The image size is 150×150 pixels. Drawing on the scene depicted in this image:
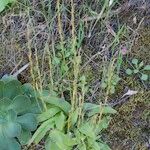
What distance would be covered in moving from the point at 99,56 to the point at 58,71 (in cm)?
22

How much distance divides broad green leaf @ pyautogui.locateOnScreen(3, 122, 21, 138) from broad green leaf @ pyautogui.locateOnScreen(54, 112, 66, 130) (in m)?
0.18

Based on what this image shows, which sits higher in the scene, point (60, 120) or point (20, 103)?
point (20, 103)

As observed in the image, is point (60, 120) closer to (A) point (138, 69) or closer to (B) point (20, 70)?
(B) point (20, 70)

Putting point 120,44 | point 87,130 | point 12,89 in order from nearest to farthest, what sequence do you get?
point 87,130 → point 12,89 → point 120,44

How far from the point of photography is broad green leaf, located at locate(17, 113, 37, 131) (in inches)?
78.0

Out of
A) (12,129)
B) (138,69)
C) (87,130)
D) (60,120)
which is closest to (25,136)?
(12,129)

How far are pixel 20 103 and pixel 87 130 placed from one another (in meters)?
0.34

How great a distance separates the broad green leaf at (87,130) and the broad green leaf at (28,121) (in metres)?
0.22

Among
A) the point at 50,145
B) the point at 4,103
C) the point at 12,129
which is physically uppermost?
the point at 4,103

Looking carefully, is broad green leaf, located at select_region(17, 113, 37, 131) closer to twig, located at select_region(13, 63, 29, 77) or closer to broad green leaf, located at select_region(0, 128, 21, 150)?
broad green leaf, located at select_region(0, 128, 21, 150)

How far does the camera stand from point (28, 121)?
1985 millimetres

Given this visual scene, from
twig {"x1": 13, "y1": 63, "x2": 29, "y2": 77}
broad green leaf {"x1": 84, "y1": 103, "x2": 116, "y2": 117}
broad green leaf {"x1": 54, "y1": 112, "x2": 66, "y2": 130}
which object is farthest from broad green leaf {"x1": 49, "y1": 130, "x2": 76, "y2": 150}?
twig {"x1": 13, "y1": 63, "x2": 29, "y2": 77}

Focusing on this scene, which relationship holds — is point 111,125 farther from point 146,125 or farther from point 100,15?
point 100,15

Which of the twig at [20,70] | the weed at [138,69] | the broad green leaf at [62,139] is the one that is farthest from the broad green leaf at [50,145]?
the weed at [138,69]
